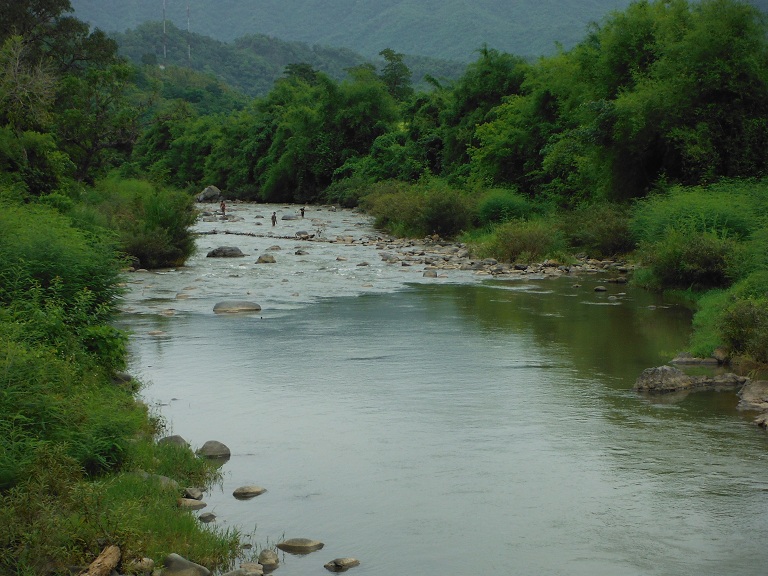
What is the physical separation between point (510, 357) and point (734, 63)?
14427 millimetres

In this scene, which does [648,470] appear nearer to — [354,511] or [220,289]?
[354,511]

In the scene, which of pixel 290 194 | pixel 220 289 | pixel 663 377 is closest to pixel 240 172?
pixel 290 194

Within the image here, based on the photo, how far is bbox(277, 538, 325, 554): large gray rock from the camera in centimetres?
718

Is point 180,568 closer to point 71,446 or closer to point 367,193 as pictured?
point 71,446

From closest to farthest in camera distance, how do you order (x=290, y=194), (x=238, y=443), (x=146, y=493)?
1. (x=146, y=493)
2. (x=238, y=443)
3. (x=290, y=194)

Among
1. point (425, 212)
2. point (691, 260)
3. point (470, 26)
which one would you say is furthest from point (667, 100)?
point (470, 26)

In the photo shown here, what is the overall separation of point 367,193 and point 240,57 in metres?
94.5

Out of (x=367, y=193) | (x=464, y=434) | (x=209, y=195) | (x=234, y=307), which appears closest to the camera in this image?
(x=464, y=434)

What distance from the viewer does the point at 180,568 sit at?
21.0ft

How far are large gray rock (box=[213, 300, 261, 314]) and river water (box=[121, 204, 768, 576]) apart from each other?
15.1 inches

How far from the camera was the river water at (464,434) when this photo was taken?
7340 millimetres

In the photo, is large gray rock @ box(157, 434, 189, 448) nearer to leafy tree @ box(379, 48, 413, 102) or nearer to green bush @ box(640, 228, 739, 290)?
green bush @ box(640, 228, 739, 290)

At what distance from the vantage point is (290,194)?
2467 inches

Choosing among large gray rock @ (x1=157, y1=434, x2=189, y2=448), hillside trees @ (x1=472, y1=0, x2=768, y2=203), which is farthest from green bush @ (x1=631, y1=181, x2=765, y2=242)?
large gray rock @ (x1=157, y1=434, x2=189, y2=448)
